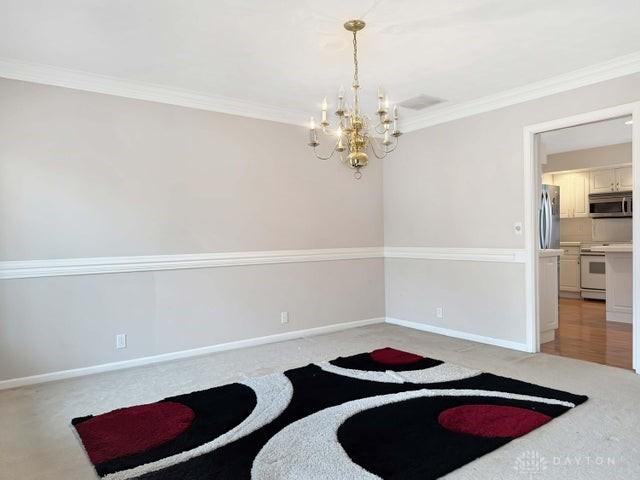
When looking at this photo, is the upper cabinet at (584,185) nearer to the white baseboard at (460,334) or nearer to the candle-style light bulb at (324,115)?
the white baseboard at (460,334)

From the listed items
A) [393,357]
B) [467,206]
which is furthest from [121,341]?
[467,206]

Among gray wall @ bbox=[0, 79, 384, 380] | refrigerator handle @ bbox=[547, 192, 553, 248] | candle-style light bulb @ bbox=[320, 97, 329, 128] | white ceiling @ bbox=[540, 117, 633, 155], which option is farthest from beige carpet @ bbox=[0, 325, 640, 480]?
white ceiling @ bbox=[540, 117, 633, 155]

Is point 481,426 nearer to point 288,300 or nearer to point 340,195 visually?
point 288,300

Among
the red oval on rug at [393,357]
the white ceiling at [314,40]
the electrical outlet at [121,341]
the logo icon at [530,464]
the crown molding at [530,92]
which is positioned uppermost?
the white ceiling at [314,40]

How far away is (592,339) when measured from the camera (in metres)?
4.95

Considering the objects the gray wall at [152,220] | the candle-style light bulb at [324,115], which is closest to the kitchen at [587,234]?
the gray wall at [152,220]

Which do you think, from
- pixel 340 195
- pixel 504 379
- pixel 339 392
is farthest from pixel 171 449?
pixel 340 195

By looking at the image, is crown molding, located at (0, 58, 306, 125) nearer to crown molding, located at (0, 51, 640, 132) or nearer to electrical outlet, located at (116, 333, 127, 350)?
crown molding, located at (0, 51, 640, 132)

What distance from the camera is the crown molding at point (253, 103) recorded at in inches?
145

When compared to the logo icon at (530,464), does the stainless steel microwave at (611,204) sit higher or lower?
higher

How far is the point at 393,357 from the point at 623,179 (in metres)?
5.94

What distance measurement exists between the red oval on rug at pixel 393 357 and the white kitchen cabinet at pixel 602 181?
5660 millimetres

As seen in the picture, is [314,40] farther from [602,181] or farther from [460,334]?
[602,181]

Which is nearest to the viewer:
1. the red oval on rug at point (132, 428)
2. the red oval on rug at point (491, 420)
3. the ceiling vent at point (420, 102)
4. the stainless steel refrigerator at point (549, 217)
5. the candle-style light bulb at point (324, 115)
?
the red oval on rug at point (132, 428)
